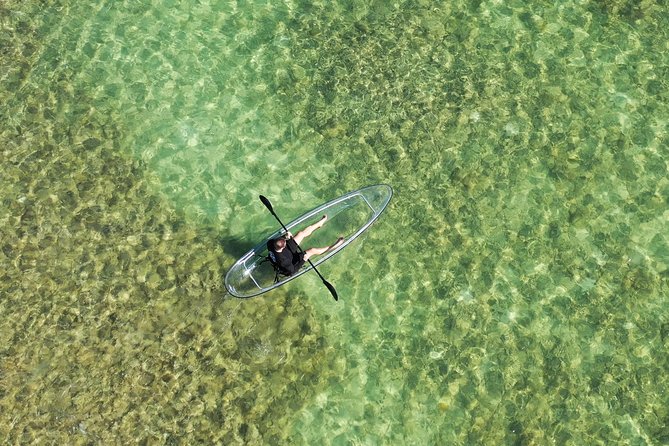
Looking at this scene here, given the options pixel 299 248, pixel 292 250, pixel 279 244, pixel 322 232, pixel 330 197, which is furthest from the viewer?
pixel 330 197

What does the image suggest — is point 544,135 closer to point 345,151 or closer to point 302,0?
point 345,151

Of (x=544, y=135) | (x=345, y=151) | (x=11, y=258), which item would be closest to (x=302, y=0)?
(x=345, y=151)

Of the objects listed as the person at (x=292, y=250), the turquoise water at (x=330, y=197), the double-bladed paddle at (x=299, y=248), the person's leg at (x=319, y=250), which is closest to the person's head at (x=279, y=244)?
the person at (x=292, y=250)

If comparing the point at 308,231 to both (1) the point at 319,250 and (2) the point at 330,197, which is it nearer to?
(1) the point at 319,250

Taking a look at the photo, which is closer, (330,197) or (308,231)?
(308,231)

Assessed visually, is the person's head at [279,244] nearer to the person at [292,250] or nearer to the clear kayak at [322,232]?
the person at [292,250]

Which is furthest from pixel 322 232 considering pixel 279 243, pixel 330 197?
pixel 279 243

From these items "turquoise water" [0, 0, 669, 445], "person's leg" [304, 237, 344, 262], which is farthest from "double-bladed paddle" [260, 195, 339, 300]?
"turquoise water" [0, 0, 669, 445]
